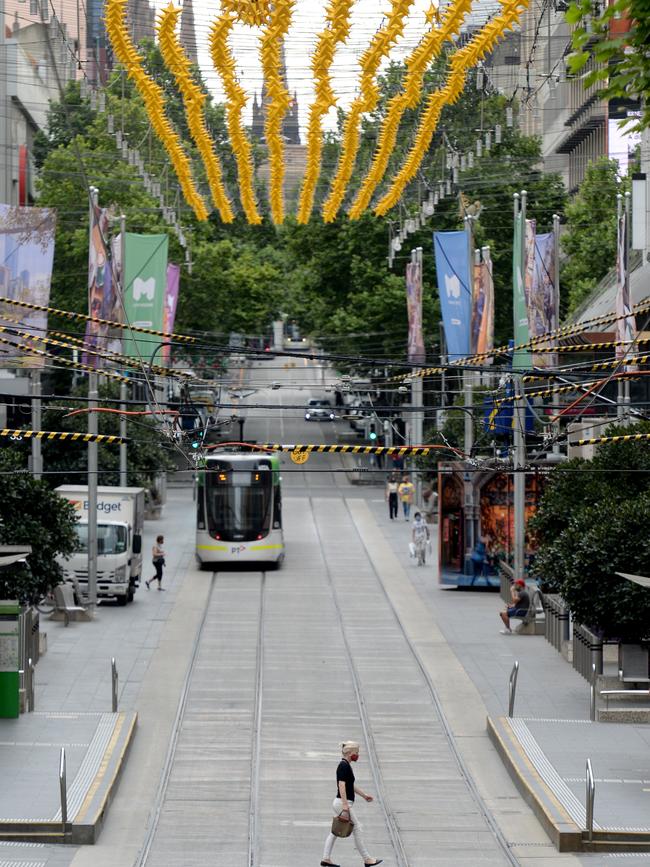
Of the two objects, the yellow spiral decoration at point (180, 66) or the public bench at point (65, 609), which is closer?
the yellow spiral decoration at point (180, 66)

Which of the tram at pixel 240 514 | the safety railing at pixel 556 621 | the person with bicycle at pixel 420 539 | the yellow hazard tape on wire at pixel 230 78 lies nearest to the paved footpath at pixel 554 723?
the safety railing at pixel 556 621

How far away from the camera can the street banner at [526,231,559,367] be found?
121 feet

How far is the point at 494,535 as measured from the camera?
4141 centimetres

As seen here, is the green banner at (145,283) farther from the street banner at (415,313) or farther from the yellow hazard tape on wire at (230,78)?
the yellow hazard tape on wire at (230,78)

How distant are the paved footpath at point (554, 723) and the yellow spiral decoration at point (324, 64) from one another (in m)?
8.71

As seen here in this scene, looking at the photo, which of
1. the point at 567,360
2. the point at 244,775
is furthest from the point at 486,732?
the point at 567,360

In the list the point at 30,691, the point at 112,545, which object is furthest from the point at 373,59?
the point at 112,545

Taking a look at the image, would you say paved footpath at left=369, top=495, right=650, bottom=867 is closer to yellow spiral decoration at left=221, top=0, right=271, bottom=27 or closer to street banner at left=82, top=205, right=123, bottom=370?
yellow spiral decoration at left=221, top=0, right=271, bottom=27

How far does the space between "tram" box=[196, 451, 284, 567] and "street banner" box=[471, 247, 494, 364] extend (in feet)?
25.4

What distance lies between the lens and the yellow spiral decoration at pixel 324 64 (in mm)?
18516

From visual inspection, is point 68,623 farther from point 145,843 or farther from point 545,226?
point 545,226

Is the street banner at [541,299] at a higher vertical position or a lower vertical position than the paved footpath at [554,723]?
higher

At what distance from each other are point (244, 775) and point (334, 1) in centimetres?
1062

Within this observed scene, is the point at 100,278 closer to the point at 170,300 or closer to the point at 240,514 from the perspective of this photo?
the point at 240,514
